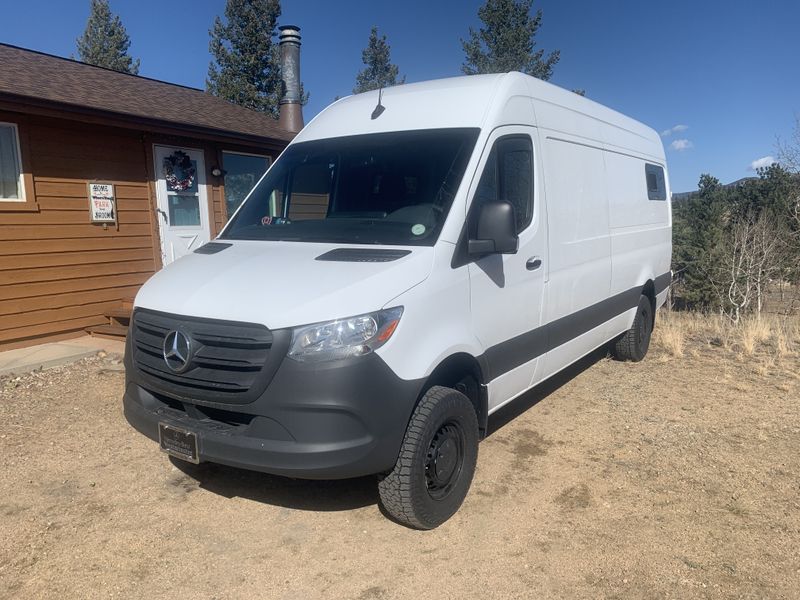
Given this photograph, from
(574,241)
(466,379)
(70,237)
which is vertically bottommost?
(466,379)

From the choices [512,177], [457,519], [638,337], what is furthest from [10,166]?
[638,337]

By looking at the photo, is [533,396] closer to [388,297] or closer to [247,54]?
[388,297]

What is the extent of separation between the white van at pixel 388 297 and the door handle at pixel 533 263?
0.01m

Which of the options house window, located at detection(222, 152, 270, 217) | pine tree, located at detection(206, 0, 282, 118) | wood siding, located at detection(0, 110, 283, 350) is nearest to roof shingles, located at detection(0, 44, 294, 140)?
wood siding, located at detection(0, 110, 283, 350)

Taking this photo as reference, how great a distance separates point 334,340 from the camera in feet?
9.32

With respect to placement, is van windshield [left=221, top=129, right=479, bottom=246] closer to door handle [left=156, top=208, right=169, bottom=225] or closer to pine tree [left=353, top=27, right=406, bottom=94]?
door handle [left=156, top=208, right=169, bottom=225]

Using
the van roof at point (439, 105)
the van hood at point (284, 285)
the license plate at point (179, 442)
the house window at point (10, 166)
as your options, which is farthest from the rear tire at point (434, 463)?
the house window at point (10, 166)

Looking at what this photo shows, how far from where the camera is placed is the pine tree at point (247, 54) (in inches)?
1240

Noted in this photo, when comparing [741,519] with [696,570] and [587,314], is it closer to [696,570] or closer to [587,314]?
[696,570]

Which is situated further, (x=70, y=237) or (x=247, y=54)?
(x=247, y=54)

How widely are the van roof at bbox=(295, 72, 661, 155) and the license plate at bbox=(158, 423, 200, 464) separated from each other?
2282mm

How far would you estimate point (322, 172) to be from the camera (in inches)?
169

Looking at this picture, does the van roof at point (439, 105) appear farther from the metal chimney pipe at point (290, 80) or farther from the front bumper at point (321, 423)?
the metal chimney pipe at point (290, 80)

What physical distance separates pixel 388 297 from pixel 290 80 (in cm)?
1149
